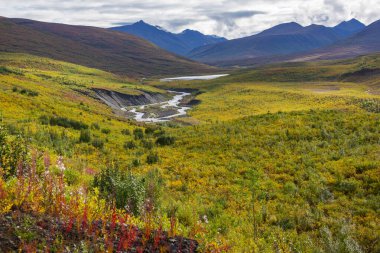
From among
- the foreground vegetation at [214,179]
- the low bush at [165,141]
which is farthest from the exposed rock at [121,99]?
the low bush at [165,141]

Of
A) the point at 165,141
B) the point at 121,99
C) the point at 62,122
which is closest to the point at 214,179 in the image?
the point at 165,141

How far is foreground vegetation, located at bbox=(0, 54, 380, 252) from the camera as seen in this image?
741 centimetres

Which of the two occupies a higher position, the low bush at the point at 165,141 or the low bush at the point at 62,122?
the low bush at the point at 62,122

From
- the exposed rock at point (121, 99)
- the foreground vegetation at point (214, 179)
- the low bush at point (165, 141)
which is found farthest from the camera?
the exposed rock at point (121, 99)

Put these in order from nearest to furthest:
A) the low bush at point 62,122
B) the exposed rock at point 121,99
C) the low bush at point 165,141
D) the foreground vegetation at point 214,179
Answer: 1. the foreground vegetation at point 214,179
2. the low bush at point 165,141
3. the low bush at point 62,122
4. the exposed rock at point 121,99

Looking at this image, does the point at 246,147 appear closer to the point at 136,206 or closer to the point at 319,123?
the point at 319,123

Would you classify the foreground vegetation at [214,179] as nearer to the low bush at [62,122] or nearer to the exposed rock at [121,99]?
the low bush at [62,122]

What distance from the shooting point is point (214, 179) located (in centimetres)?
1692

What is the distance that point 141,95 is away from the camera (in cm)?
9281

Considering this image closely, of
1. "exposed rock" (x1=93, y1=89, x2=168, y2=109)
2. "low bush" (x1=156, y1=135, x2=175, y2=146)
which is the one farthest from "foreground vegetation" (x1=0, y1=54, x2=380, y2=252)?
"exposed rock" (x1=93, y1=89, x2=168, y2=109)


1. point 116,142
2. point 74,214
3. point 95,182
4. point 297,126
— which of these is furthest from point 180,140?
point 74,214

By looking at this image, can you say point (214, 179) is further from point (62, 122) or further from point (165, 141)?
point (62, 122)

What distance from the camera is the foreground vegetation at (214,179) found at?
24.3ft

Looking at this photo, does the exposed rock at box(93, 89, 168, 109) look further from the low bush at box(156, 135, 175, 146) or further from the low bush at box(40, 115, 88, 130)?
the low bush at box(156, 135, 175, 146)
